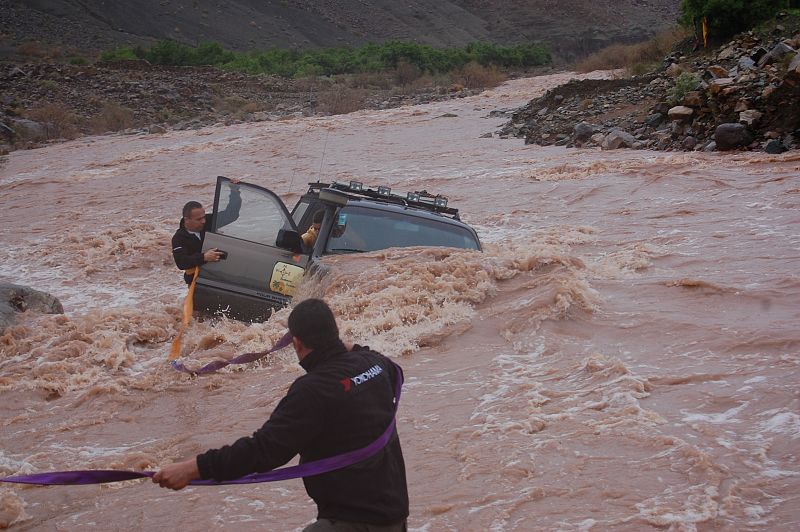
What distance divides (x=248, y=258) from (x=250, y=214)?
421 millimetres

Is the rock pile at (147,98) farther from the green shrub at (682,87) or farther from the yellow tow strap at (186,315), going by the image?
the yellow tow strap at (186,315)

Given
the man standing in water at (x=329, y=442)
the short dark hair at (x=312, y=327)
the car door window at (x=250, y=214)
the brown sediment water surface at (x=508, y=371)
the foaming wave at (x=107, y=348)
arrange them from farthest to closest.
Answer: the car door window at (x=250, y=214), the foaming wave at (x=107, y=348), the brown sediment water surface at (x=508, y=371), the short dark hair at (x=312, y=327), the man standing in water at (x=329, y=442)

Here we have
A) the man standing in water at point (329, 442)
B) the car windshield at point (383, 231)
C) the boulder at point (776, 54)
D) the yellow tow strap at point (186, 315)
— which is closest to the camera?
the man standing in water at point (329, 442)

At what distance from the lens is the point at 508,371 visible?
679cm

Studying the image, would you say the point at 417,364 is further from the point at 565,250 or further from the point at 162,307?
the point at 565,250

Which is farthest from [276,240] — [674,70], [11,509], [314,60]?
[314,60]

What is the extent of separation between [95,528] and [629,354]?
402cm

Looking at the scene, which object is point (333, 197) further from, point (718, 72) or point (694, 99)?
point (718, 72)

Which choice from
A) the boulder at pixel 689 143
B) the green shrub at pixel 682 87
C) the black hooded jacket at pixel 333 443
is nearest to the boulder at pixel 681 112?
the green shrub at pixel 682 87

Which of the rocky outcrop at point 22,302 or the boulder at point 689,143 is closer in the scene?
the rocky outcrop at point 22,302

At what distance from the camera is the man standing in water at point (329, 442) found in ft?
10.5

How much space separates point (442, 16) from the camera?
86.5 meters

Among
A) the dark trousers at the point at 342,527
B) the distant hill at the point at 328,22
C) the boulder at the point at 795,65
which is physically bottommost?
the dark trousers at the point at 342,527

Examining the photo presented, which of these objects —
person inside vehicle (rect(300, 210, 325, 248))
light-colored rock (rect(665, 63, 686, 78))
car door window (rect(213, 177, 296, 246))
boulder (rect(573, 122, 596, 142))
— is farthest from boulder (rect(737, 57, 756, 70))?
car door window (rect(213, 177, 296, 246))
